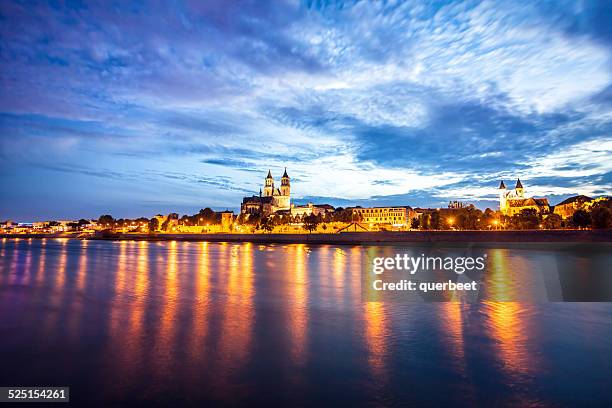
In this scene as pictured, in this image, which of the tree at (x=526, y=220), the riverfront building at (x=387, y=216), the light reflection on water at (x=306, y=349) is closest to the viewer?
the light reflection on water at (x=306, y=349)

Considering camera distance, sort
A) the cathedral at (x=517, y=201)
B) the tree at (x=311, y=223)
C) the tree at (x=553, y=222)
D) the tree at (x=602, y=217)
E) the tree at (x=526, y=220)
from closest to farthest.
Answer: the tree at (x=602, y=217) → the tree at (x=526, y=220) → the tree at (x=553, y=222) → the tree at (x=311, y=223) → the cathedral at (x=517, y=201)

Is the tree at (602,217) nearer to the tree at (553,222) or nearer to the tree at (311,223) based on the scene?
the tree at (553,222)

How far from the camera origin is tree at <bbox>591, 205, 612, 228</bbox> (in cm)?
6275

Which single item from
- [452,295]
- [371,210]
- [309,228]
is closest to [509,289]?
[452,295]

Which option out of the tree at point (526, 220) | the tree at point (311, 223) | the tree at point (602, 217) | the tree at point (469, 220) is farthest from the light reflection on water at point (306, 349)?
the tree at point (311, 223)

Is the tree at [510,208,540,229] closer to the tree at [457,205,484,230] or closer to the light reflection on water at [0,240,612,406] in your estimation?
the tree at [457,205,484,230]

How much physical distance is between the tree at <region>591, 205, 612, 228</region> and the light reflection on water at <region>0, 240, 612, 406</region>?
6157cm

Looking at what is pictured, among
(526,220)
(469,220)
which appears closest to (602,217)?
(526,220)

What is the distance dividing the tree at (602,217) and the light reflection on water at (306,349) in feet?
202

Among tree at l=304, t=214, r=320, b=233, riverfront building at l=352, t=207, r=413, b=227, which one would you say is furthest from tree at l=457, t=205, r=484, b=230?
riverfront building at l=352, t=207, r=413, b=227

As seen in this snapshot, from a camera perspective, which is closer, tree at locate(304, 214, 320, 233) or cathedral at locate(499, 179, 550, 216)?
tree at locate(304, 214, 320, 233)

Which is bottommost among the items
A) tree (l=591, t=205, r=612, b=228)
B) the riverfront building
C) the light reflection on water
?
the light reflection on water

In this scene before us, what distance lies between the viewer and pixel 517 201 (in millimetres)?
154375

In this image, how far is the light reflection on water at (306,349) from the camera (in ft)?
20.5
